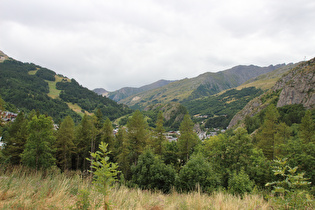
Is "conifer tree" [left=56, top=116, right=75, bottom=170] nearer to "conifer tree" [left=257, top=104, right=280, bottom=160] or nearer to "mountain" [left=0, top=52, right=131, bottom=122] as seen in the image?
"conifer tree" [left=257, top=104, right=280, bottom=160]

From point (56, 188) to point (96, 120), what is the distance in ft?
91.1

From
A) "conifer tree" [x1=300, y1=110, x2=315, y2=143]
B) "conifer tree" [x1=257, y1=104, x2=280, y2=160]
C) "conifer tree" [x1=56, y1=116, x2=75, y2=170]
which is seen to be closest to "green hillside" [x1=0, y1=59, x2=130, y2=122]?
"conifer tree" [x1=56, y1=116, x2=75, y2=170]

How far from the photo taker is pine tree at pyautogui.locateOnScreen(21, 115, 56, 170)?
66.1 feet

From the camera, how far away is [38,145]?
20719mm

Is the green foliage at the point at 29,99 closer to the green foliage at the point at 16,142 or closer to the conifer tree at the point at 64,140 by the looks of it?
the green foliage at the point at 16,142

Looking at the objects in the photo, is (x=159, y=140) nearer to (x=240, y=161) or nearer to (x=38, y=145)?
(x=240, y=161)

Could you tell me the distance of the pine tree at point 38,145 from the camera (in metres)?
20.2

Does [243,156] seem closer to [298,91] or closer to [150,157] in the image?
[150,157]

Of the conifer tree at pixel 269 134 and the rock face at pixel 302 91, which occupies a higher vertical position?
the rock face at pixel 302 91

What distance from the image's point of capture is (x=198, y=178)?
15.6 metres

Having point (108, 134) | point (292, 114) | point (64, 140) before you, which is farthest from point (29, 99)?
point (292, 114)

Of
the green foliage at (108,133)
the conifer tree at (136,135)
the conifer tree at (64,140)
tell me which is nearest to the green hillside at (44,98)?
the conifer tree at (64,140)

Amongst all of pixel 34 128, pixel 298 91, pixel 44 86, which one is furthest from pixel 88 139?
pixel 44 86

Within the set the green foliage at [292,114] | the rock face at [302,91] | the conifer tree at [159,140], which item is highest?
the rock face at [302,91]
